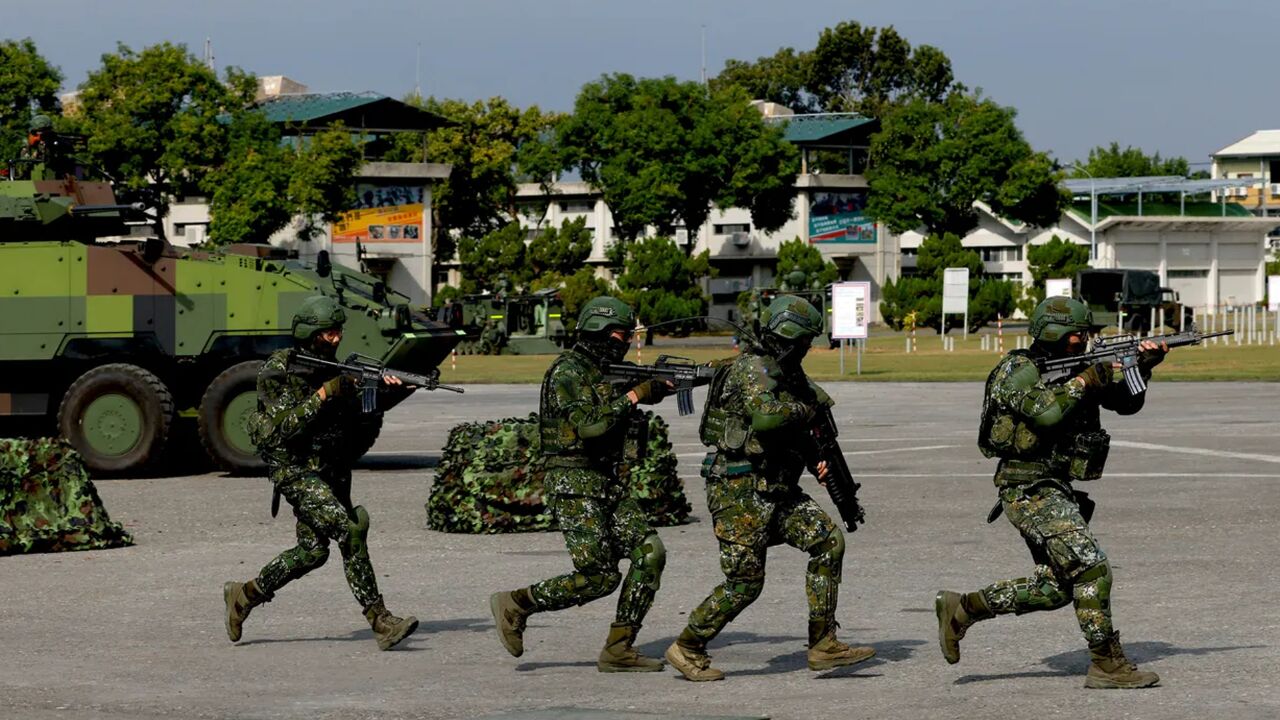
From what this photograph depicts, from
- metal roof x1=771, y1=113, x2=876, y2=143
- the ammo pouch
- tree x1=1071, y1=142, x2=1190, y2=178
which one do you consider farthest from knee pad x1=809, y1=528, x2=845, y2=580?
tree x1=1071, y1=142, x2=1190, y2=178

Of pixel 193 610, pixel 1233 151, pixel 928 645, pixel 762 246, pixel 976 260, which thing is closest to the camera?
pixel 928 645

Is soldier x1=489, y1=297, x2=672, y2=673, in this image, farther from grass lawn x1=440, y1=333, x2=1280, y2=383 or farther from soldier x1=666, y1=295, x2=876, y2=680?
grass lawn x1=440, y1=333, x2=1280, y2=383

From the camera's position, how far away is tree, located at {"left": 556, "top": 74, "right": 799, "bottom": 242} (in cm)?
8150

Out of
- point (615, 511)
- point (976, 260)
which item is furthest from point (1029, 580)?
point (976, 260)

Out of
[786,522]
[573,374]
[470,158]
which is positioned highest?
[470,158]

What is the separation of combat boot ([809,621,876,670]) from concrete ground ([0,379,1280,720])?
0.24 feet

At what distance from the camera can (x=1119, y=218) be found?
97.5m

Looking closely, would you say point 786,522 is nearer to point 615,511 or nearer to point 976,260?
point 615,511

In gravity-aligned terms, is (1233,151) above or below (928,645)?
above

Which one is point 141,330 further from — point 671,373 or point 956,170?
point 956,170

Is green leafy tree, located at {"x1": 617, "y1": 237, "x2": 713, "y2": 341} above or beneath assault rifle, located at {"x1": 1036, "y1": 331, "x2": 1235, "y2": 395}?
above

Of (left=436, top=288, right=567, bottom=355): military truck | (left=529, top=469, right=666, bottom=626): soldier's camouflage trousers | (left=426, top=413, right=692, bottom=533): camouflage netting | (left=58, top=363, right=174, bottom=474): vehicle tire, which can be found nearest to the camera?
(left=529, top=469, right=666, bottom=626): soldier's camouflage trousers

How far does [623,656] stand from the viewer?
32.8ft

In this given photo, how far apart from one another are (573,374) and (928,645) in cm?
253
